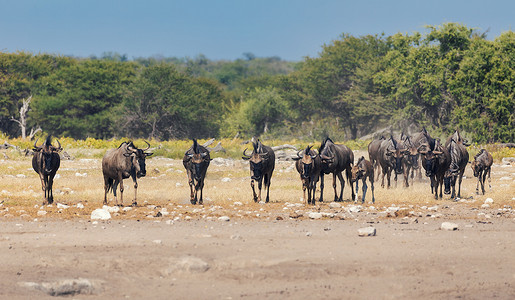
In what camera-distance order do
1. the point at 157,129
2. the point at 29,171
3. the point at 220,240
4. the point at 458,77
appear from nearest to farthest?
1. the point at 220,240
2. the point at 29,171
3. the point at 458,77
4. the point at 157,129

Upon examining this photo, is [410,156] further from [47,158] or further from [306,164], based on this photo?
[47,158]

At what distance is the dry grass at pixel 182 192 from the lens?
66.4ft

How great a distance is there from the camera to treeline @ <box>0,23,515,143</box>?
60.3 m

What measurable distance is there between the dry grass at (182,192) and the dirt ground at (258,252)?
0.77 ft

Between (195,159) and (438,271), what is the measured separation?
1080 cm

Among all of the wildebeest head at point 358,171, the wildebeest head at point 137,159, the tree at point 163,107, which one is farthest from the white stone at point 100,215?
the tree at point 163,107

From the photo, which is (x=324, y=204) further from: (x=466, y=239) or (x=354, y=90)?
(x=354, y=90)

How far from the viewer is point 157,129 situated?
7525cm

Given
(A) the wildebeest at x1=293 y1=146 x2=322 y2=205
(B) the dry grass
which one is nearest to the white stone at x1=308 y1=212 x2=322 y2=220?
(B) the dry grass

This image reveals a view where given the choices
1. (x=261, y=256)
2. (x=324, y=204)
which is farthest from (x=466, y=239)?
(x=324, y=204)

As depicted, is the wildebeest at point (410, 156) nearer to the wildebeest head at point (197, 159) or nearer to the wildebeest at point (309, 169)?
the wildebeest at point (309, 169)

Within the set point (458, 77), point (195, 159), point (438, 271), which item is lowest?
point (438, 271)

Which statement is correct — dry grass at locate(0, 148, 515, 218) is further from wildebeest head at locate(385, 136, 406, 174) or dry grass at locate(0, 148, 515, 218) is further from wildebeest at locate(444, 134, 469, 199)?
wildebeest head at locate(385, 136, 406, 174)

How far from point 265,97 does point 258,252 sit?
221 feet
